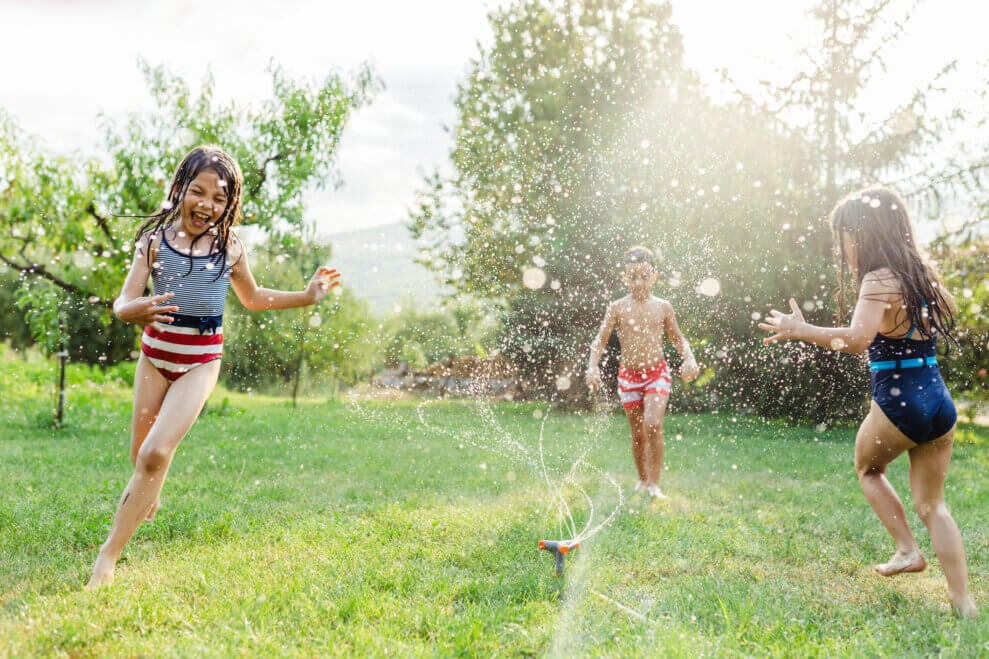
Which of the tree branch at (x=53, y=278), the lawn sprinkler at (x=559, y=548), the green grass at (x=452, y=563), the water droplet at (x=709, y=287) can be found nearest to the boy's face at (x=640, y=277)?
the green grass at (x=452, y=563)

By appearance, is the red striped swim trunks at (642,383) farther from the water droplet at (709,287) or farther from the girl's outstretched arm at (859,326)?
the water droplet at (709,287)

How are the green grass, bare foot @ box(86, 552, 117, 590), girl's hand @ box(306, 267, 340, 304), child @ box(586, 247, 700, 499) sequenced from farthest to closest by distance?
1. child @ box(586, 247, 700, 499)
2. girl's hand @ box(306, 267, 340, 304)
3. bare foot @ box(86, 552, 117, 590)
4. the green grass

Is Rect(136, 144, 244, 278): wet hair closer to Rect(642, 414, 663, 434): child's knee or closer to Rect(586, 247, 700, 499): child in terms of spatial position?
Rect(586, 247, 700, 499): child

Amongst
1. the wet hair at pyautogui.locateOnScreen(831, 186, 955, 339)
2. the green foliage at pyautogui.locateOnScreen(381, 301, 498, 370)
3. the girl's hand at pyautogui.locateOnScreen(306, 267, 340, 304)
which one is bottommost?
the green foliage at pyautogui.locateOnScreen(381, 301, 498, 370)

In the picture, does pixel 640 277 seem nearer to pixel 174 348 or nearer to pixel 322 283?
pixel 322 283

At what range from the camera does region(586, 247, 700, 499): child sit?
5.70 m

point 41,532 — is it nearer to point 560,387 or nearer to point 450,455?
point 450,455

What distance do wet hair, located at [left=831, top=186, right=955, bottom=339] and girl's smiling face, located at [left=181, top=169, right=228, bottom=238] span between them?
3.06m

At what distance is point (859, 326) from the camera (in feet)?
10.1

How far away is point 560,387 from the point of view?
1593cm

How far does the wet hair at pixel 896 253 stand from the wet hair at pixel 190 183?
119 inches

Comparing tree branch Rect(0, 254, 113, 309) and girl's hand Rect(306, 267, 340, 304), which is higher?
girl's hand Rect(306, 267, 340, 304)

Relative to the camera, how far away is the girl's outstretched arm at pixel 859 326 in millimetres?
3045

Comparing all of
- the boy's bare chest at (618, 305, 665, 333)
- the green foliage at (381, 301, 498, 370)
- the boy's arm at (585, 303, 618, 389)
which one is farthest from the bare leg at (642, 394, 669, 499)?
the green foliage at (381, 301, 498, 370)
